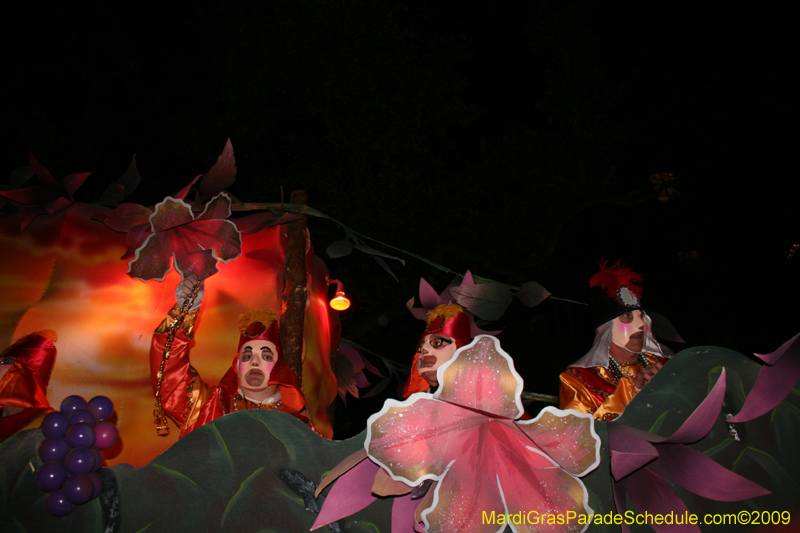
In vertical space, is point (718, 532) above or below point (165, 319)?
below

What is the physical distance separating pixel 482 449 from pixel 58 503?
35.1 inches

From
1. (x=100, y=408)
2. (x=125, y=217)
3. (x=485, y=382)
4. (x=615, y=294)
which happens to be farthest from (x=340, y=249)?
(x=485, y=382)

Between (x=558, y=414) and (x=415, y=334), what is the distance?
8663 millimetres

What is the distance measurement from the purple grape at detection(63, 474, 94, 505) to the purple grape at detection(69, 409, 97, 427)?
0.54ft

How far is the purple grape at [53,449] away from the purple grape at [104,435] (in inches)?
4.1

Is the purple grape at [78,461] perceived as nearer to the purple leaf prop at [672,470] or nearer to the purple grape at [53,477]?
the purple grape at [53,477]

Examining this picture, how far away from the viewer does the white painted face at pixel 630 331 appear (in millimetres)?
3320

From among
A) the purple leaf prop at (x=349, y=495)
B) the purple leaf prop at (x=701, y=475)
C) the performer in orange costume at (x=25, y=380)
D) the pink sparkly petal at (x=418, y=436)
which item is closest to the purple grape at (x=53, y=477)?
the purple leaf prop at (x=349, y=495)

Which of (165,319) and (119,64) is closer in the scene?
(165,319)

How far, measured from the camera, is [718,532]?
1.15m

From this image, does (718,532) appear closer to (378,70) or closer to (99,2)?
(378,70)

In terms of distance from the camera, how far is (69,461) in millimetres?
1099

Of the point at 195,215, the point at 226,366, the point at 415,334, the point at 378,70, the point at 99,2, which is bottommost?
the point at 415,334

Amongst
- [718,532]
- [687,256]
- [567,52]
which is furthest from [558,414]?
[687,256]
